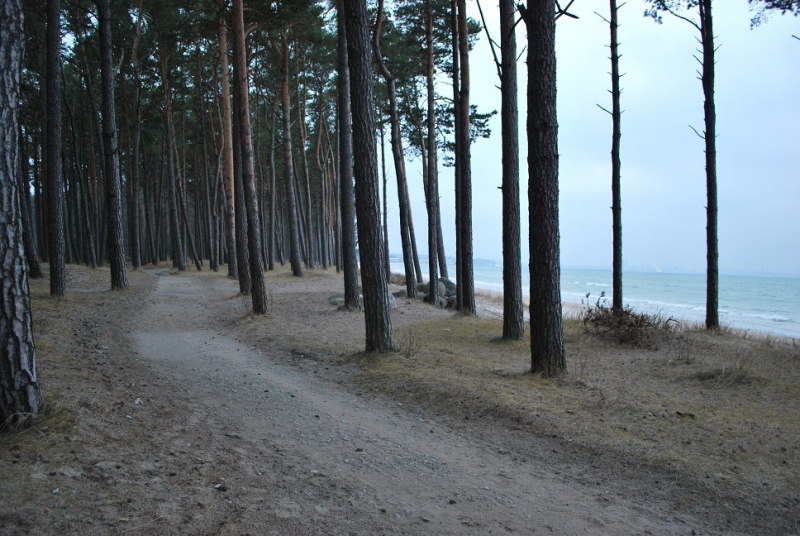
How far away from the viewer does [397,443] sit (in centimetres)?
475

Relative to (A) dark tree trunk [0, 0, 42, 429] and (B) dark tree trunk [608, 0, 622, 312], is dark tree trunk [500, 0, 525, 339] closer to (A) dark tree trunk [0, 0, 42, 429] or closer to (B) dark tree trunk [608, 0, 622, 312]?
(B) dark tree trunk [608, 0, 622, 312]

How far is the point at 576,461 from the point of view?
4395 mm

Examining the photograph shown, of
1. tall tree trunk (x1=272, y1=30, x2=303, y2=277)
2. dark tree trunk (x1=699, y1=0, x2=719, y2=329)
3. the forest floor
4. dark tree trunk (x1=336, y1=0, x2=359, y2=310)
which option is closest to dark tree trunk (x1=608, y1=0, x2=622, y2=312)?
dark tree trunk (x1=699, y1=0, x2=719, y2=329)

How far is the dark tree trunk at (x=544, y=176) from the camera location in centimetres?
688

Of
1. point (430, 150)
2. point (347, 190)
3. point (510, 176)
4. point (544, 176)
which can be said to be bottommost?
point (544, 176)

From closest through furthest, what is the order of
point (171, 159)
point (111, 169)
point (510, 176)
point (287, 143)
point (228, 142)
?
point (510, 176)
point (111, 169)
point (228, 142)
point (287, 143)
point (171, 159)

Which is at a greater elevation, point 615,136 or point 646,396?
point 615,136

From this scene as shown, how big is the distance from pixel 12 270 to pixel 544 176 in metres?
5.82

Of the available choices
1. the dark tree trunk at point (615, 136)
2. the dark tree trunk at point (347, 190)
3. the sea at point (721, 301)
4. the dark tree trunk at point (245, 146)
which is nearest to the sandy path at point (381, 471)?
the dark tree trunk at point (245, 146)

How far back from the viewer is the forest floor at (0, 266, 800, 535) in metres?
3.25

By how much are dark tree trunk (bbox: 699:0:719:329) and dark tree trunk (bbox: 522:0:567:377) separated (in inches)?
273

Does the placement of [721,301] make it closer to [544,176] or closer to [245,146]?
[245,146]

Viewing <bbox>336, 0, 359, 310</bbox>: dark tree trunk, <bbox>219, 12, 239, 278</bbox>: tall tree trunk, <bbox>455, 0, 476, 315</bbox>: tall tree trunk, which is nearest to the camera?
<bbox>455, 0, 476, 315</bbox>: tall tree trunk

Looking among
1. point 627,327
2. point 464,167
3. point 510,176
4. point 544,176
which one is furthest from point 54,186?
point 627,327
